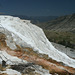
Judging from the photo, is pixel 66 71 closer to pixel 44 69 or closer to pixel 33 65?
pixel 44 69

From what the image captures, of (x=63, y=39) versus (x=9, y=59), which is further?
(x=63, y=39)

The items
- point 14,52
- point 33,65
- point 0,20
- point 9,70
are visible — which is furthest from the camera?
point 0,20

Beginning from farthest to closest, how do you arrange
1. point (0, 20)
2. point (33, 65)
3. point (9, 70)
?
point (0, 20) < point (33, 65) < point (9, 70)

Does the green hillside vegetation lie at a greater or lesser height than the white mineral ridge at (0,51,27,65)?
greater

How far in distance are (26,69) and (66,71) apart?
244 cm

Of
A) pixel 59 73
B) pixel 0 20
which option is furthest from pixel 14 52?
pixel 0 20

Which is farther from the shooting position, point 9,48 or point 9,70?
point 9,48

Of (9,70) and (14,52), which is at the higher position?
(14,52)

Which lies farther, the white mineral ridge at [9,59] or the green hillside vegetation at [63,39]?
the green hillside vegetation at [63,39]

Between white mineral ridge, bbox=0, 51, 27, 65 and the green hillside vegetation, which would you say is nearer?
white mineral ridge, bbox=0, 51, 27, 65

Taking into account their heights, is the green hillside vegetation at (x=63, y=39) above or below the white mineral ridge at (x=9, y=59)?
above

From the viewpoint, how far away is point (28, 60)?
9.63m

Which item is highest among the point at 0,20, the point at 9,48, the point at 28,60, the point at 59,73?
the point at 0,20

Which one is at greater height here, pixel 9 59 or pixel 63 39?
pixel 63 39
